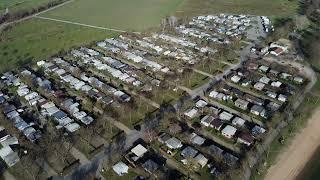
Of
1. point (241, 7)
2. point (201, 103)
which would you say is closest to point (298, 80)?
point (201, 103)

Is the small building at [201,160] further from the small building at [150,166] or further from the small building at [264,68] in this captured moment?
the small building at [264,68]

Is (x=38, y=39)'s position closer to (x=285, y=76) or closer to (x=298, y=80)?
(x=285, y=76)

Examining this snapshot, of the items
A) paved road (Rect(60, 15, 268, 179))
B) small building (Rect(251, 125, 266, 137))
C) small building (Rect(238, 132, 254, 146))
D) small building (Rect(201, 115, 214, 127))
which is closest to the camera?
paved road (Rect(60, 15, 268, 179))

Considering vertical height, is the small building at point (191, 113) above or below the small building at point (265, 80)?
above

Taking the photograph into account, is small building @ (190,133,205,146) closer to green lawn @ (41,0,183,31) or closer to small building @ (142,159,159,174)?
small building @ (142,159,159,174)

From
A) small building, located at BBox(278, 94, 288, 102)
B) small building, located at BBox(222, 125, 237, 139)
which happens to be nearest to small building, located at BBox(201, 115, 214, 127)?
small building, located at BBox(222, 125, 237, 139)

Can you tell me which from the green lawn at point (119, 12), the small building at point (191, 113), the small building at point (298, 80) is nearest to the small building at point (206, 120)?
the small building at point (191, 113)
